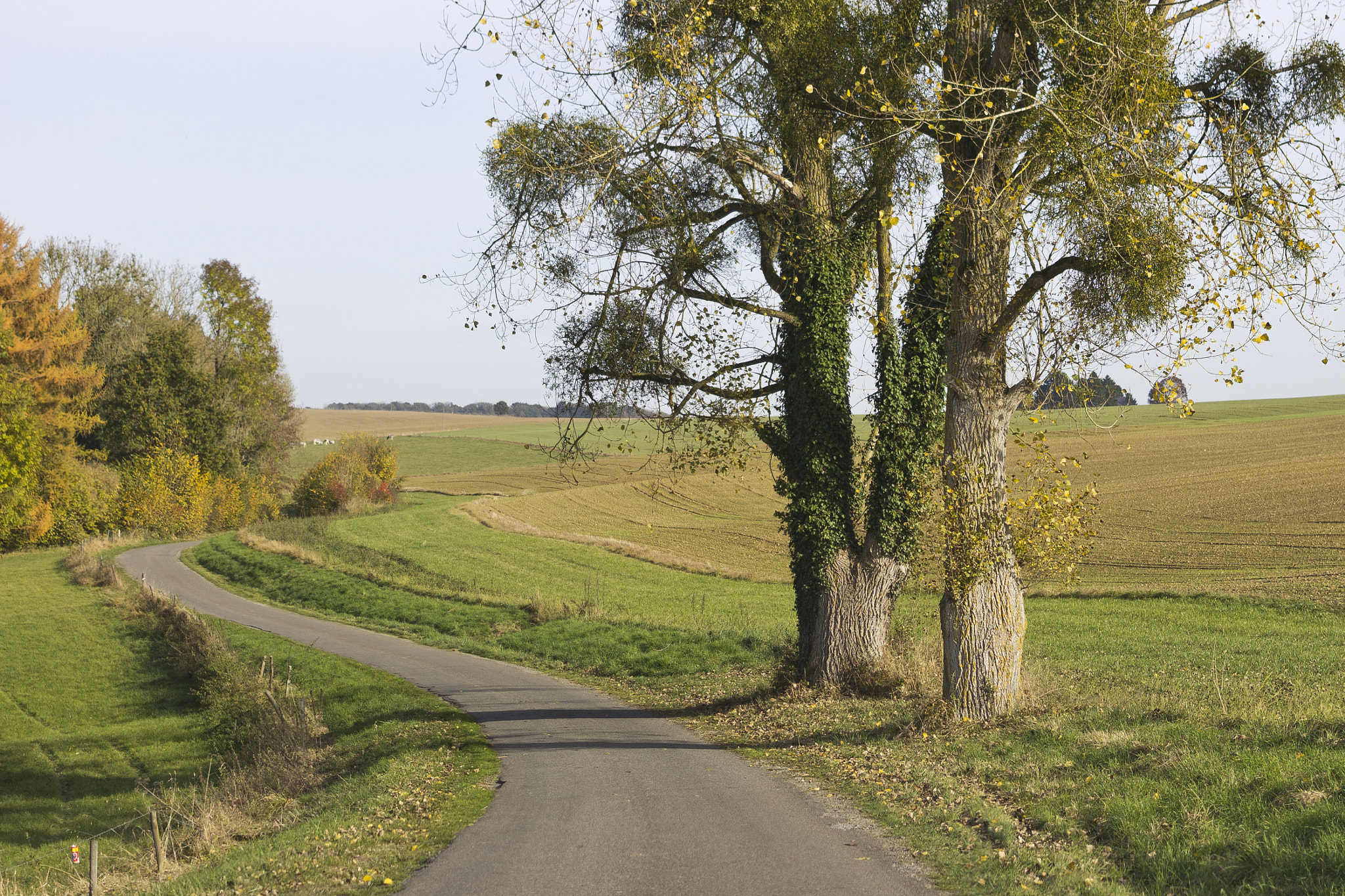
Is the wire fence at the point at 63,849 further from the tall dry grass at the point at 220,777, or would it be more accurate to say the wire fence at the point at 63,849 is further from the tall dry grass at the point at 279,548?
the tall dry grass at the point at 279,548

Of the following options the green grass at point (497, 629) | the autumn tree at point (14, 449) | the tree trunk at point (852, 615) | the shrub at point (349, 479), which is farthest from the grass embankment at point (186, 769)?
the shrub at point (349, 479)

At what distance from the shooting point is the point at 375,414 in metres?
149

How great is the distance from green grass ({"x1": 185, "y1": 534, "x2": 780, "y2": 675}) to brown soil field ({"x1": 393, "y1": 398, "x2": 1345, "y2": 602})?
11.1 feet

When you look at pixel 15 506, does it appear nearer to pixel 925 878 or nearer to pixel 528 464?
pixel 925 878

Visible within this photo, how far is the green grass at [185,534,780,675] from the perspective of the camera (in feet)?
57.9

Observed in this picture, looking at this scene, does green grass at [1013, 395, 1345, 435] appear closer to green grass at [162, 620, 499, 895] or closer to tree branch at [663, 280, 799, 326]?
tree branch at [663, 280, 799, 326]

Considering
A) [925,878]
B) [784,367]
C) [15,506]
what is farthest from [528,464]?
[925,878]

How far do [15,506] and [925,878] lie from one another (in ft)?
151

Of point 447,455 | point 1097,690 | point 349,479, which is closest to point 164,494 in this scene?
point 349,479

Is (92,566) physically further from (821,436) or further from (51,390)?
(821,436)

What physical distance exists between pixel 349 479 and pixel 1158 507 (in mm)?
49833

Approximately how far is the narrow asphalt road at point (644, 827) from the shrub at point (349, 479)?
50985 mm

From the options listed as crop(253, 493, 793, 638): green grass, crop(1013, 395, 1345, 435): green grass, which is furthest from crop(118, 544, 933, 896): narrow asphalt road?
crop(1013, 395, 1345, 435): green grass

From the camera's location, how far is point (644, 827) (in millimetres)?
8008
